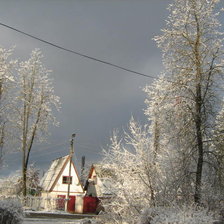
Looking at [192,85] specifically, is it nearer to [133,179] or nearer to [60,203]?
[133,179]

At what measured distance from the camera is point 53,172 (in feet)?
172

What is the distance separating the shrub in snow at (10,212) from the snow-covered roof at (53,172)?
3706cm

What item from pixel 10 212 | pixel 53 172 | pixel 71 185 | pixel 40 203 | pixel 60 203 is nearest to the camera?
pixel 10 212

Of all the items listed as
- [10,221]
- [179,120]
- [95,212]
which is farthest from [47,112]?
[10,221]

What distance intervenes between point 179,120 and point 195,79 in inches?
76.6

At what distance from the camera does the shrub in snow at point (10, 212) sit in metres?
12.1

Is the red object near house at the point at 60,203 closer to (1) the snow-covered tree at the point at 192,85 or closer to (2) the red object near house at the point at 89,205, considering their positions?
(2) the red object near house at the point at 89,205

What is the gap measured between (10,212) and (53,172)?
134 feet

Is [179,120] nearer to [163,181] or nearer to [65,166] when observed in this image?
[163,181]

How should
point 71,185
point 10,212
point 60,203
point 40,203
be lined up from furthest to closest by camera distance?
point 71,185
point 60,203
point 40,203
point 10,212

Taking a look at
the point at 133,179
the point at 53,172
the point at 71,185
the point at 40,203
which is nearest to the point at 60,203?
the point at 40,203

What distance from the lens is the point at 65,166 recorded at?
4991 centimetres

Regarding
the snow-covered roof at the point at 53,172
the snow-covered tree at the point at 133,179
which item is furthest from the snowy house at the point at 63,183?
the snow-covered tree at the point at 133,179

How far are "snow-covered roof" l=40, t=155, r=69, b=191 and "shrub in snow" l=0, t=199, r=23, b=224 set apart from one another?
37059 millimetres
